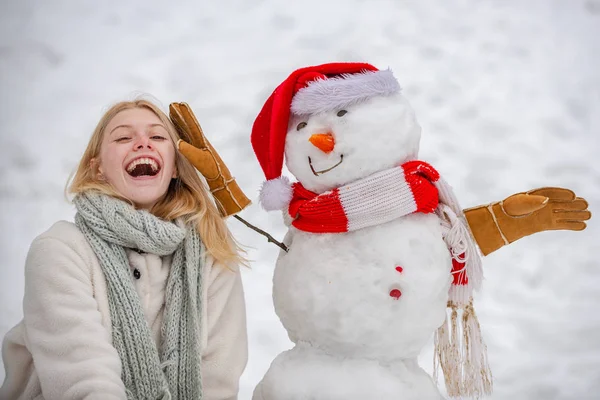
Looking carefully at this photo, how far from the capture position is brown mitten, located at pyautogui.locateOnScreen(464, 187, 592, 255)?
1.37 metres

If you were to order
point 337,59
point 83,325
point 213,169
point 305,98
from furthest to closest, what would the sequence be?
1. point 337,59
2. point 213,169
3. point 305,98
4. point 83,325

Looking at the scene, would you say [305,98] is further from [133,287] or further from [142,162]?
[133,287]

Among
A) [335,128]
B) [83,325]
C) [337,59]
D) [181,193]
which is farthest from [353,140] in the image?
[337,59]

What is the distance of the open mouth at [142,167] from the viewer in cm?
141

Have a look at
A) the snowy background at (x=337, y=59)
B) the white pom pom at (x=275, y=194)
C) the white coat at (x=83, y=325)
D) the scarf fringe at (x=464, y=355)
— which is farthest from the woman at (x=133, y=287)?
the snowy background at (x=337, y=59)

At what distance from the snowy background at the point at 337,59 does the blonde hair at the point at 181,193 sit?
581 millimetres

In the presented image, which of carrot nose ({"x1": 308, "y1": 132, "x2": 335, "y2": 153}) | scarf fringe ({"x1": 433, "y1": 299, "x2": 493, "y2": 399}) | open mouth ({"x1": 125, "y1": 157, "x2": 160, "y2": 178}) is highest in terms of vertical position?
open mouth ({"x1": 125, "y1": 157, "x2": 160, "y2": 178})

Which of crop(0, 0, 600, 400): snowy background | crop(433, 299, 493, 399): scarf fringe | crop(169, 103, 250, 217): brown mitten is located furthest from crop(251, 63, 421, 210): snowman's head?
crop(0, 0, 600, 400): snowy background

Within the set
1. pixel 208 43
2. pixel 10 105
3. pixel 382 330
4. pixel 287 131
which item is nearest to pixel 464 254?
pixel 382 330

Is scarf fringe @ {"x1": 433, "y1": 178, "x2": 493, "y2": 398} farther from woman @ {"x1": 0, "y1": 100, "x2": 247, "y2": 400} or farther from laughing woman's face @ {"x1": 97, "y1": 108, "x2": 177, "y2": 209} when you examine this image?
laughing woman's face @ {"x1": 97, "y1": 108, "x2": 177, "y2": 209}

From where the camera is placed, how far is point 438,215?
1.40 m

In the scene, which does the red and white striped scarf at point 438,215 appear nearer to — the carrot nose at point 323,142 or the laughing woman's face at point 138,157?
the carrot nose at point 323,142

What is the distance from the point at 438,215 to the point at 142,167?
583mm

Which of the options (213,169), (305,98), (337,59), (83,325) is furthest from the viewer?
(337,59)
